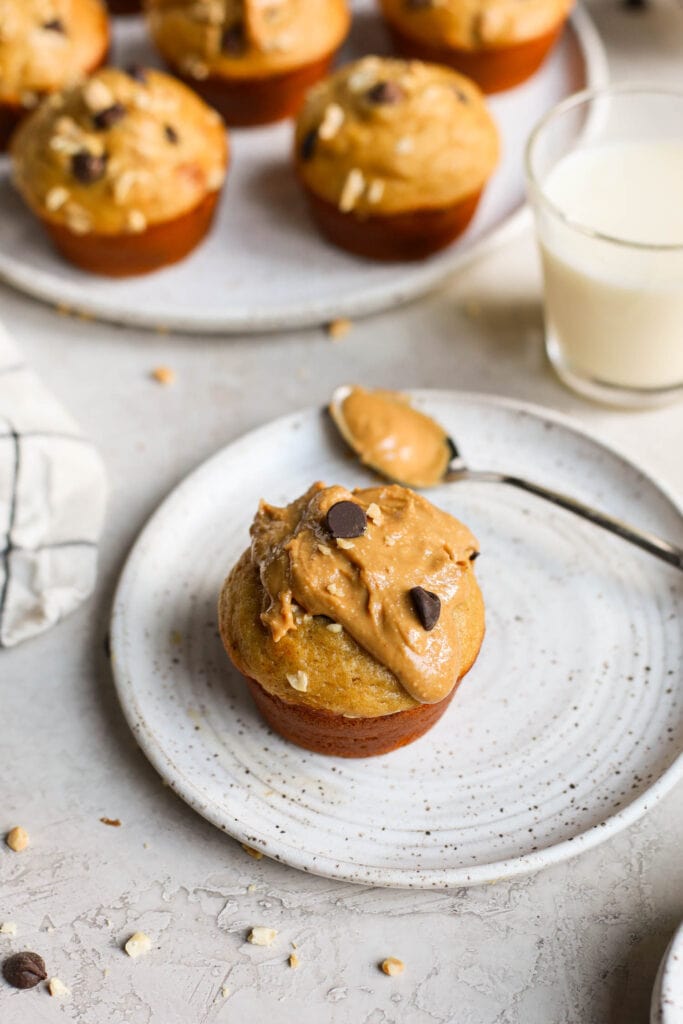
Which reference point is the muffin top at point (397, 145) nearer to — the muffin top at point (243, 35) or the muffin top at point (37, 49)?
the muffin top at point (243, 35)

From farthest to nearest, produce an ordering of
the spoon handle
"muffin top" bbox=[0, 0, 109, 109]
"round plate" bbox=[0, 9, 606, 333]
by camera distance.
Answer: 1. "muffin top" bbox=[0, 0, 109, 109]
2. "round plate" bbox=[0, 9, 606, 333]
3. the spoon handle

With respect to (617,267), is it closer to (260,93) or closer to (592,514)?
(592,514)

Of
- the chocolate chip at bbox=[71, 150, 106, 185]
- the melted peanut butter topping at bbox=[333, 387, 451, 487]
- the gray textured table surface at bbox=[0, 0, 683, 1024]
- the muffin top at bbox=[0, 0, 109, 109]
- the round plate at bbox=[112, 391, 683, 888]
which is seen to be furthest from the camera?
the muffin top at bbox=[0, 0, 109, 109]

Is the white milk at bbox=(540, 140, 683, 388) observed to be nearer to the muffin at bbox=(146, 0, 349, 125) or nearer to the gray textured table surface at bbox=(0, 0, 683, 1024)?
the muffin at bbox=(146, 0, 349, 125)

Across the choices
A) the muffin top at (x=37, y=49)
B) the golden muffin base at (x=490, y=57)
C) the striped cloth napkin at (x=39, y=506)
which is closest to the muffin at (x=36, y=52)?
the muffin top at (x=37, y=49)

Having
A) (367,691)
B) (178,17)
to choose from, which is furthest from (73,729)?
(178,17)

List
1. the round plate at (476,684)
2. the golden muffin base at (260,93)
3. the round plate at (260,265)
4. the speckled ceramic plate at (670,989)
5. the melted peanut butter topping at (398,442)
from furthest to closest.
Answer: the golden muffin base at (260,93) < the round plate at (260,265) < the melted peanut butter topping at (398,442) < the round plate at (476,684) < the speckled ceramic plate at (670,989)

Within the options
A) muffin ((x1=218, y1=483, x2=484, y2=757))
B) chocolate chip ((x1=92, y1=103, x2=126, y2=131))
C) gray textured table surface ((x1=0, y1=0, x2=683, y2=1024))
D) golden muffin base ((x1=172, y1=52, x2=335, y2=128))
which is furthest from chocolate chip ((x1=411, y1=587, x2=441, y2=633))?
golden muffin base ((x1=172, y1=52, x2=335, y2=128))
